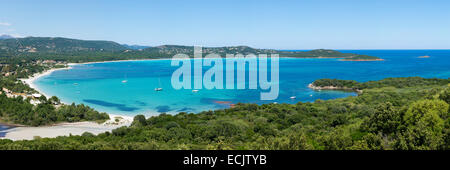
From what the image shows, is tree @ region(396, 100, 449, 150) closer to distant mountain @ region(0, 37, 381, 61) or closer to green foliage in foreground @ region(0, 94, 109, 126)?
green foliage in foreground @ region(0, 94, 109, 126)

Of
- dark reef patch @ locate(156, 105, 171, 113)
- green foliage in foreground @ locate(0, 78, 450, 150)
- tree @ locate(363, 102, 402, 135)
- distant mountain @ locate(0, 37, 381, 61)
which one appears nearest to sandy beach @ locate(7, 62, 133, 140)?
green foliage in foreground @ locate(0, 78, 450, 150)

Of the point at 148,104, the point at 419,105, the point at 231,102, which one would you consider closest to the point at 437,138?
the point at 419,105

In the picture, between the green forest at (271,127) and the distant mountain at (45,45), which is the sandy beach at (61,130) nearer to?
the green forest at (271,127)

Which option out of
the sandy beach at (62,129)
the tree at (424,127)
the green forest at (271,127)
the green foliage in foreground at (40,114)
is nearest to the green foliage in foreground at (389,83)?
the green forest at (271,127)

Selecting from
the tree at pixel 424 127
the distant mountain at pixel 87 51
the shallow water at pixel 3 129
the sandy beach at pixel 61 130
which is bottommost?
the sandy beach at pixel 61 130
